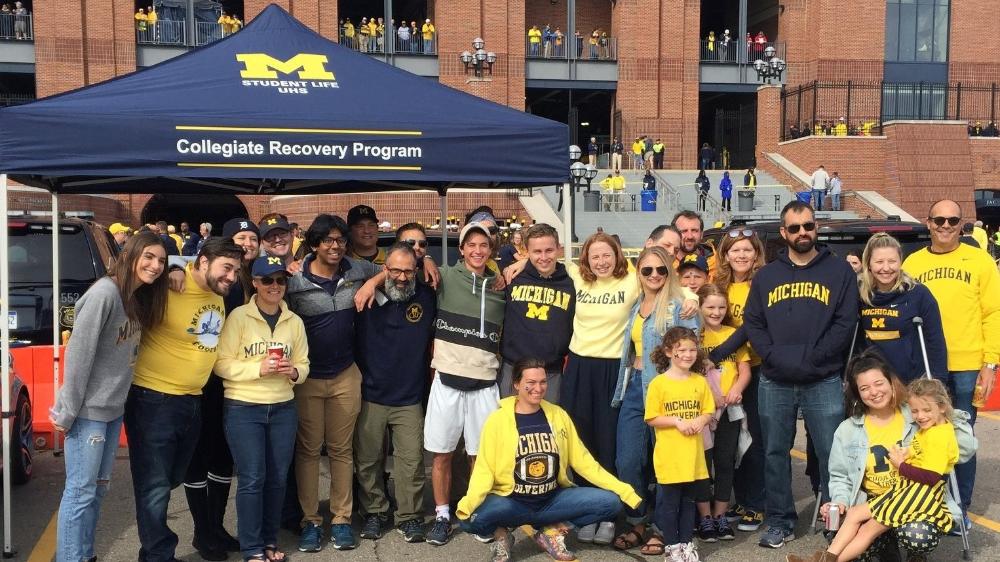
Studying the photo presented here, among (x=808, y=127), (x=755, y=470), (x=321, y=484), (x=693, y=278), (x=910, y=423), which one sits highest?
(x=808, y=127)

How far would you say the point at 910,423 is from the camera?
5.04m

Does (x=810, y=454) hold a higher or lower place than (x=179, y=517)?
higher

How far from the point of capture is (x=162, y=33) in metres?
34.6

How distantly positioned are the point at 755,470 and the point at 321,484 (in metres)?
3.34

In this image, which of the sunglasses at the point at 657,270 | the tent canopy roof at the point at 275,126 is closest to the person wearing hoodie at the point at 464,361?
the tent canopy roof at the point at 275,126

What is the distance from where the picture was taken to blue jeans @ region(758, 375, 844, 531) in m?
5.39

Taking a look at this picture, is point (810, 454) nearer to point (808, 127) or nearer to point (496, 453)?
point (496, 453)

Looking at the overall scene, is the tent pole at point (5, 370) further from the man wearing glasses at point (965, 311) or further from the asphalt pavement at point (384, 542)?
the man wearing glasses at point (965, 311)

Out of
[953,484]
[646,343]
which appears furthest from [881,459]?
[646,343]

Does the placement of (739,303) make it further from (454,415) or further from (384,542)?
(384,542)

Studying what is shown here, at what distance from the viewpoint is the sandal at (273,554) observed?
17.2 ft

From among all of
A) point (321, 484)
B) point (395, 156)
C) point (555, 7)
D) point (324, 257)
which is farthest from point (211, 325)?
point (555, 7)

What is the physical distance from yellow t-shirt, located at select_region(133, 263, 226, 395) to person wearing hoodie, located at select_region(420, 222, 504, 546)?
147 cm

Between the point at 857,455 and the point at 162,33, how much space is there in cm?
3485
